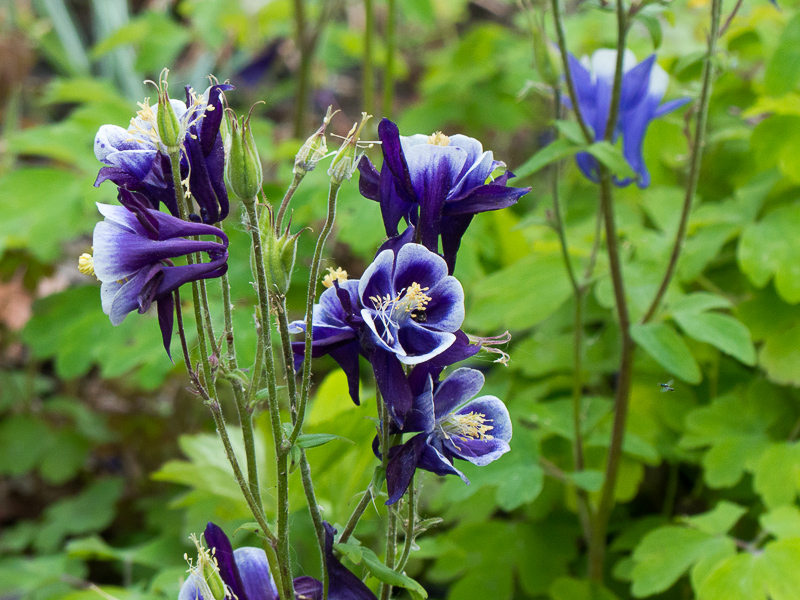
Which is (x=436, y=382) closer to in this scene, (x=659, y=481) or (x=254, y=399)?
(x=254, y=399)

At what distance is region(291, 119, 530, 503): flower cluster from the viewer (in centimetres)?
64

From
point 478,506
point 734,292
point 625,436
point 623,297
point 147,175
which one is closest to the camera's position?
point 147,175

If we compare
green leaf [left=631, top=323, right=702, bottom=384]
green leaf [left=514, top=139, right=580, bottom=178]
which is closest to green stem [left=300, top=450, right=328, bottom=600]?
green leaf [left=514, top=139, right=580, bottom=178]

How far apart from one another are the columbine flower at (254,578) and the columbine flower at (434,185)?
32 centimetres

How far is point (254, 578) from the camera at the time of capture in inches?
30.2

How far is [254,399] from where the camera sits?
Answer: 69 cm

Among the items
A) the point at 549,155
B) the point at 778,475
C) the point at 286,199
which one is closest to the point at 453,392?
the point at 286,199

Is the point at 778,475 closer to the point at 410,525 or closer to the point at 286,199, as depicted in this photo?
the point at 410,525

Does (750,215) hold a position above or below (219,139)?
below

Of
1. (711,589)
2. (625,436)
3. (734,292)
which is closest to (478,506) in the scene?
(625,436)

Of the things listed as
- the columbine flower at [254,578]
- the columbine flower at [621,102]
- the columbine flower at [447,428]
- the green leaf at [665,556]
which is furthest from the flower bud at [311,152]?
the green leaf at [665,556]

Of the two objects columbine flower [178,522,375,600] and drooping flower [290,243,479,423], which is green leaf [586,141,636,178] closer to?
drooping flower [290,243,479,423]

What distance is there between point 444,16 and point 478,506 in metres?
2.97

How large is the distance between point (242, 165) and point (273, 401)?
0.70 ft
